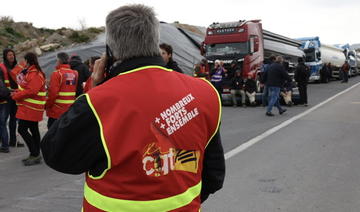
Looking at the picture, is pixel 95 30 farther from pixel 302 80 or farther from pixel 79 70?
pixel 79 70

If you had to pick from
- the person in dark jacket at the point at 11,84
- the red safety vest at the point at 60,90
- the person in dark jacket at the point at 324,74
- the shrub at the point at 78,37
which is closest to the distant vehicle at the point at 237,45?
the shrub at the point at 78,37

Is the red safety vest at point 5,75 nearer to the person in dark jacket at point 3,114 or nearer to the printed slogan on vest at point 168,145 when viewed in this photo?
the person in dark jacket at point 3,114

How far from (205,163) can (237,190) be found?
3.29 metres

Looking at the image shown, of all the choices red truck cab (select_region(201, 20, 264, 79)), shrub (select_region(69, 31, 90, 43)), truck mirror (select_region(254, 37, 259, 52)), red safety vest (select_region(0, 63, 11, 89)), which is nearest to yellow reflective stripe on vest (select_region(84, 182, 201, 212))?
red safety vest (select_region(0, 63, 11, 89))

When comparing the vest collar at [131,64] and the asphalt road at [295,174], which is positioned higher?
the vest collar at [131,64]

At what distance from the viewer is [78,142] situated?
5.48 feet

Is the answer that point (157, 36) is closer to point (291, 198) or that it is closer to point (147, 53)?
point (147, 53)

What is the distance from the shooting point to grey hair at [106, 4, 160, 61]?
175 cm

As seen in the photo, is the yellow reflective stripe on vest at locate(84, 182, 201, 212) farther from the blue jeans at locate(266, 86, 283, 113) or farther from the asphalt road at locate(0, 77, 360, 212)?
the blue jeans at locate(266, 86, 283, 113)

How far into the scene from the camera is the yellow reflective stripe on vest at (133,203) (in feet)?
5.57

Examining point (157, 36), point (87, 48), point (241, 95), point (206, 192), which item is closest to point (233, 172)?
point (206, 192)

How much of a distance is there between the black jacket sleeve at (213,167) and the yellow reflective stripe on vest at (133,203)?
277mm

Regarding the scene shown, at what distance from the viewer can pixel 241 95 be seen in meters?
16.3

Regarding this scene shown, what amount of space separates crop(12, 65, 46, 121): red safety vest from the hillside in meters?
16.6
